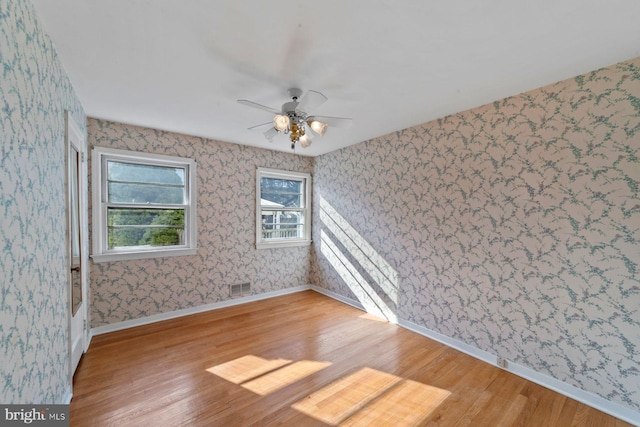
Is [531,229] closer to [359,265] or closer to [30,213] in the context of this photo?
[359,265]

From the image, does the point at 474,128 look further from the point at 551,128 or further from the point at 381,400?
the point at 381,400

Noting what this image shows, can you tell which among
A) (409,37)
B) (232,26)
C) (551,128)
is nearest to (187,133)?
(232,26)

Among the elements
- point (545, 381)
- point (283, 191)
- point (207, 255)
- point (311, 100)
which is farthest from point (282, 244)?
point (545, 381)

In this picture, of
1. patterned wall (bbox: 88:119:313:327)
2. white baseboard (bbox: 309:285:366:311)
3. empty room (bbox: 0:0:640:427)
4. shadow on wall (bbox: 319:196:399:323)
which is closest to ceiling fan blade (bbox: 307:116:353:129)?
empty room (bbox: 0:0:640:427)

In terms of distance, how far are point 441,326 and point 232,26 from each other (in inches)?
130

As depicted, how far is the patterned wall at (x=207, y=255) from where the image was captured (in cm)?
306

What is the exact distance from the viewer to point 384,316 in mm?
3504

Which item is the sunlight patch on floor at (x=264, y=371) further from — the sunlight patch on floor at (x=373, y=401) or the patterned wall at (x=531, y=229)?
the patterned wall at (x=531, y=229)

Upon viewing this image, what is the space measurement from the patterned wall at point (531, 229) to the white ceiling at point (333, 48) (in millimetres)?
323

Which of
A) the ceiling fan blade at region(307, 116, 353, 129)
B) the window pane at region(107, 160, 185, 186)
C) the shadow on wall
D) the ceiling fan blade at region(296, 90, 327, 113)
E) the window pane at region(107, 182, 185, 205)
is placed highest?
the ceiling fan blade at region(296, 90, 327, 113)

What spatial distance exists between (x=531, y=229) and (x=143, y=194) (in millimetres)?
4271

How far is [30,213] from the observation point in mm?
1288

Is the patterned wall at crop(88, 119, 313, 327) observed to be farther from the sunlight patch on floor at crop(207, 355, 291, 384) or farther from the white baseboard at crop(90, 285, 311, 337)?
the sunlight patch on floor at crop(207, 355, 291, 384)

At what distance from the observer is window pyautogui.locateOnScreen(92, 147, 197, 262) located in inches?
118
